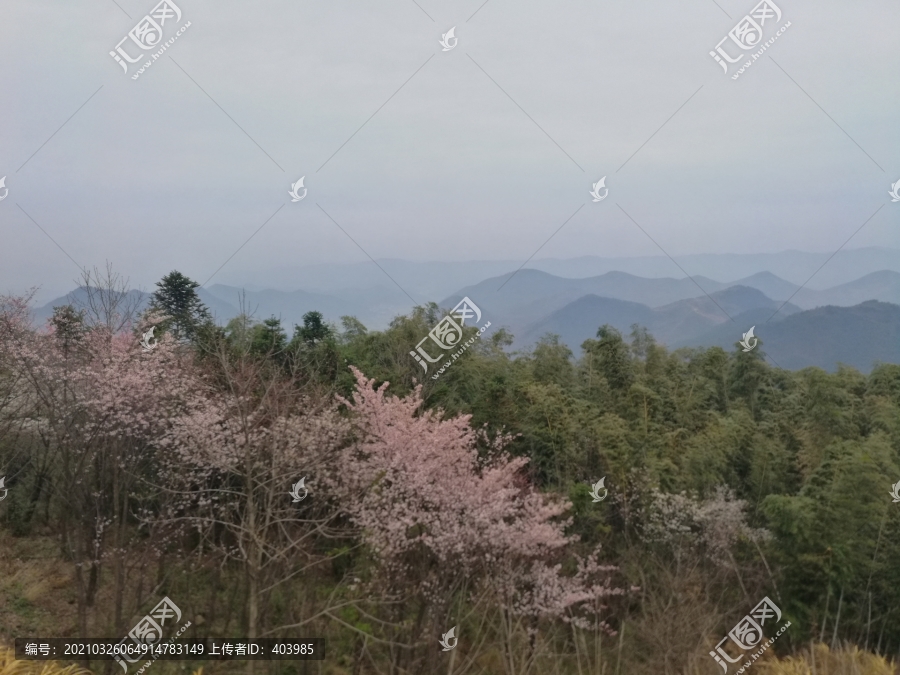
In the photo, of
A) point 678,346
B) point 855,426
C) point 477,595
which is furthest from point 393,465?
point 678,346

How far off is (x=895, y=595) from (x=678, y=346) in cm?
847

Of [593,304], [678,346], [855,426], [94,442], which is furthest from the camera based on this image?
[593,304]

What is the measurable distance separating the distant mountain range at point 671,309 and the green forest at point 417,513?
1673mm

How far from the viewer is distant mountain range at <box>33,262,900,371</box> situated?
15086 mm

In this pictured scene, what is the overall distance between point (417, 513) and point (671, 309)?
23510 millimetres

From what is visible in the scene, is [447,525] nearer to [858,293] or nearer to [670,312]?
[670,312]

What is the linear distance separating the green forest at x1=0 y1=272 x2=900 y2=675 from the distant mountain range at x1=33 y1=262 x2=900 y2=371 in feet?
5.49

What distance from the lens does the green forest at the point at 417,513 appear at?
329 inches

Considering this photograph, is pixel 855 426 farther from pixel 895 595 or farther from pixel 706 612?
pixel 706 612

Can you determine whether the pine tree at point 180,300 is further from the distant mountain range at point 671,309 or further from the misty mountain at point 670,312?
the misty mountain at point 670,312

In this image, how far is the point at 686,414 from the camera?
1257cm

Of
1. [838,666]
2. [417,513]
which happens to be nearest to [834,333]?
[838,666]

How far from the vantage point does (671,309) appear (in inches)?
1154

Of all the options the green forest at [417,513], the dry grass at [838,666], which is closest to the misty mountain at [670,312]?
the green forest at [417,513]
